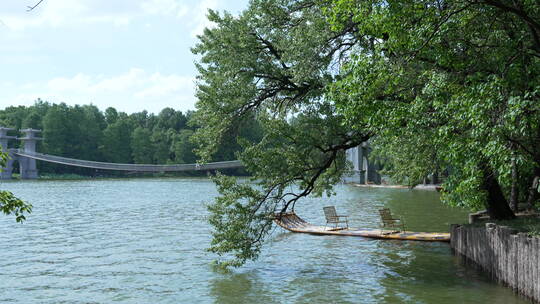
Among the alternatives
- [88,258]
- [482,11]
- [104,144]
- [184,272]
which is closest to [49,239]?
[88,258]

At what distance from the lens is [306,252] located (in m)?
18.8

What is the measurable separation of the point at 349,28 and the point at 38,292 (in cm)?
1032

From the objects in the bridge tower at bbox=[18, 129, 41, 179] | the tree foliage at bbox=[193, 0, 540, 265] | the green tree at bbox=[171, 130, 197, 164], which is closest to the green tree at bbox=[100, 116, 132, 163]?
the green tree at bbox=[171, 130, 197, 164]

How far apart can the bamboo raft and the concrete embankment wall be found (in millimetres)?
3662

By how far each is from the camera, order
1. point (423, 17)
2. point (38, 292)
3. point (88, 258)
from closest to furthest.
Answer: point (423, 17) → point (38, 292) → point (88, 258)

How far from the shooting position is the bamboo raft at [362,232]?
20.0 meters

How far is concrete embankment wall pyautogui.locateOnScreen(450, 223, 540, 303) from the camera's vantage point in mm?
10430

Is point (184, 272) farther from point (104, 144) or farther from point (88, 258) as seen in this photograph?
point (104, 144)

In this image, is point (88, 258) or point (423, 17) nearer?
point (423, 17)

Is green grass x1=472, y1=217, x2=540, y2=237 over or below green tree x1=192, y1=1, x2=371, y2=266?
below

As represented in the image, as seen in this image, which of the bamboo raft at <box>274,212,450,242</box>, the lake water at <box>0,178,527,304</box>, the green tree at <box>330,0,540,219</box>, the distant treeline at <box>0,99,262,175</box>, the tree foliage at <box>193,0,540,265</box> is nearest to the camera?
the green tree at <box>330,0,540,219</box>

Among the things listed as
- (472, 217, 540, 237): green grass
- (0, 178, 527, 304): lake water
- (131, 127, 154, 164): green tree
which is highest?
(131, 127, 154, 164): green tree

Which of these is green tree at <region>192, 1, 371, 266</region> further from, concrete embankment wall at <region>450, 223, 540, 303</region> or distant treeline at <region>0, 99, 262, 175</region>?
distant treeline at <region>0, 99, 262, 175</region>

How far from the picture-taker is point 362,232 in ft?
71.9
